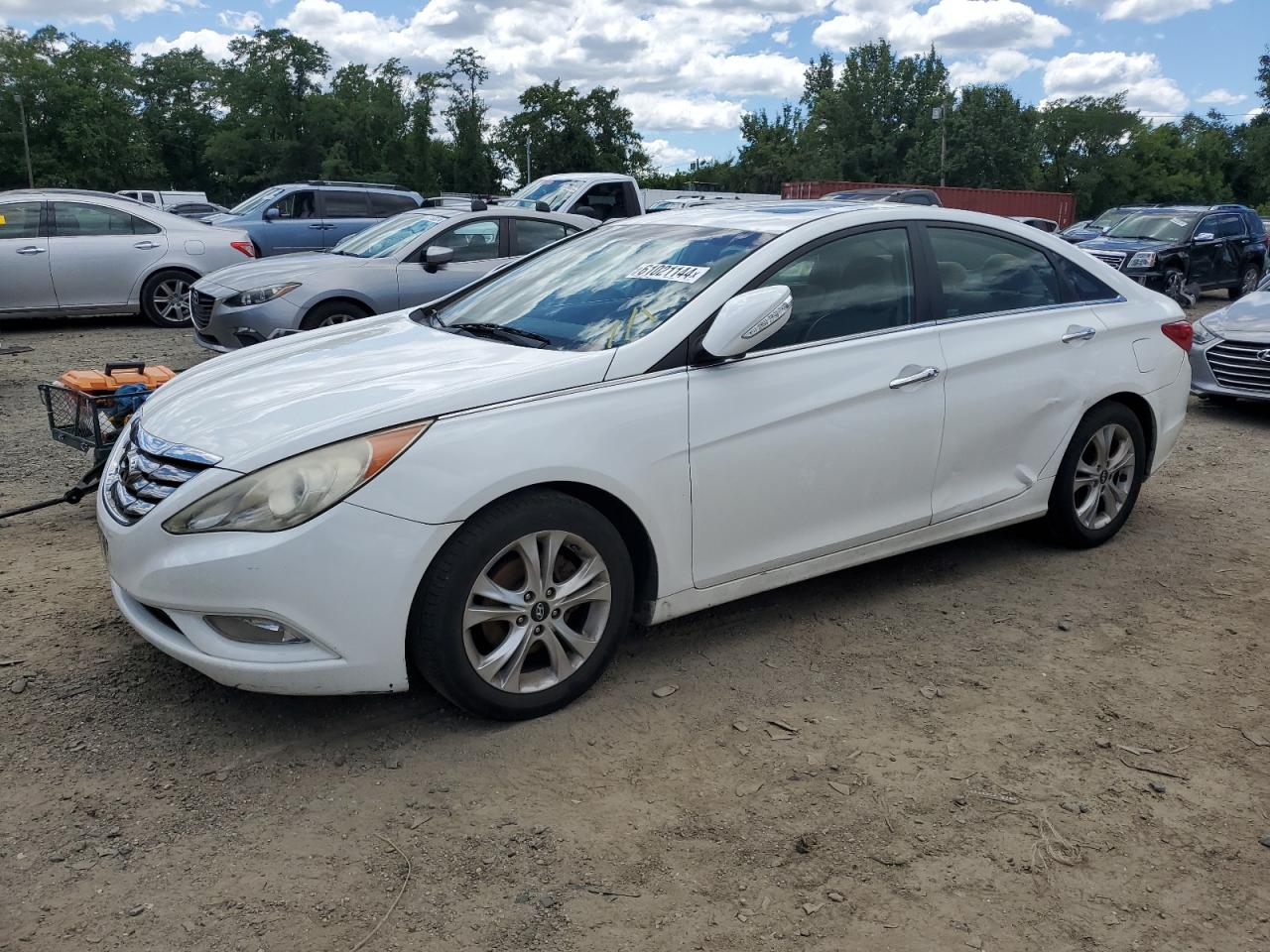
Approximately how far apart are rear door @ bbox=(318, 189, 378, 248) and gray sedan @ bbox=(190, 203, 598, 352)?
309 inches

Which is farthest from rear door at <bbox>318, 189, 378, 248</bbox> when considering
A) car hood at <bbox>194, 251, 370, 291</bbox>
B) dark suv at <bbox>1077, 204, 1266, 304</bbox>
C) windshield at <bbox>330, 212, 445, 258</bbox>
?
dark suv at <bbox>1077, 204, 1266, 304</bbox>

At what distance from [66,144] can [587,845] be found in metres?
69.0

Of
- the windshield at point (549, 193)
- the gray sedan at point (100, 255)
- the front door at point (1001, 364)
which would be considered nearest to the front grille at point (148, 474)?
the front door at point (1001, 364)

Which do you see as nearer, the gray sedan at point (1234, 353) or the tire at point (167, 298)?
the gray sedan at point (1234, 353)

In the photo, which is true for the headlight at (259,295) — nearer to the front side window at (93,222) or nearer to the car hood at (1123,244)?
the front side window at (93,222)

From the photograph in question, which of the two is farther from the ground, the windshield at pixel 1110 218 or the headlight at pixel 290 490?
the windshield at pixel 1110 218

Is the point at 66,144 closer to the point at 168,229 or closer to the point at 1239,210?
the point at 168,229

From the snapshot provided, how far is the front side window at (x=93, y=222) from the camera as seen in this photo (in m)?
11.8

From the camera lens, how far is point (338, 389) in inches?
136

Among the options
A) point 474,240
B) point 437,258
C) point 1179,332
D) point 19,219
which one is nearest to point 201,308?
point 437,258

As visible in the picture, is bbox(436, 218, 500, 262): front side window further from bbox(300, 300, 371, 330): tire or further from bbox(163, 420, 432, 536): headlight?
bbox(163, 420, 432, 536): headlight

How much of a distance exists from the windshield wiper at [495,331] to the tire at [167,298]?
9232mm

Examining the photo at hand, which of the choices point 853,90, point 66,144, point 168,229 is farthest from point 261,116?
point 168,229

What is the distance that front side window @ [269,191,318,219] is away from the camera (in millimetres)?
17672
